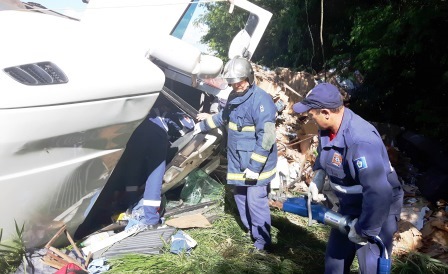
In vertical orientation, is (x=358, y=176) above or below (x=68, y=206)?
above

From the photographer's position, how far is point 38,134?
2434mm

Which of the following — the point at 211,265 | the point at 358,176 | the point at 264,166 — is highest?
the point at 358,176

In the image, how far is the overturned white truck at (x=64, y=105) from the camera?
2.39 m

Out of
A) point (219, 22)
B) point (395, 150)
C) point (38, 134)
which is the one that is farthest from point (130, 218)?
point (219, 22)

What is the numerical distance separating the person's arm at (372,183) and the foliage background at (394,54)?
9.83ft

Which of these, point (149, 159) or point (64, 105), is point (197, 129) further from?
point (64, 105)

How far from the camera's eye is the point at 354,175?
2.27 meters

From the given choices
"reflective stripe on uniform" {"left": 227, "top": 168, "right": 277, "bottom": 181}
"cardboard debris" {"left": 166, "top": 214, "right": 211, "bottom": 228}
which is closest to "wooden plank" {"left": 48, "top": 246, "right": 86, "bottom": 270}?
"cardboard debris" {"left": 166, "top": 214, "right": 211, "bottom": 228}

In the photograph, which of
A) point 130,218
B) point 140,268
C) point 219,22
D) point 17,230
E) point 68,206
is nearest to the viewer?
point 17,230

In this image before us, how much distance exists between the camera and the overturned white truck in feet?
7.84

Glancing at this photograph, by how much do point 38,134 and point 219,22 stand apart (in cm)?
1343

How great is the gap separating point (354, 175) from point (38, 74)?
Result: 1.93m

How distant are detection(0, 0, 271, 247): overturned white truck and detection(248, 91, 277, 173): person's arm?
2.36 ft

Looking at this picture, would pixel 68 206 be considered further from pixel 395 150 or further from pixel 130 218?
pixel 395 150
